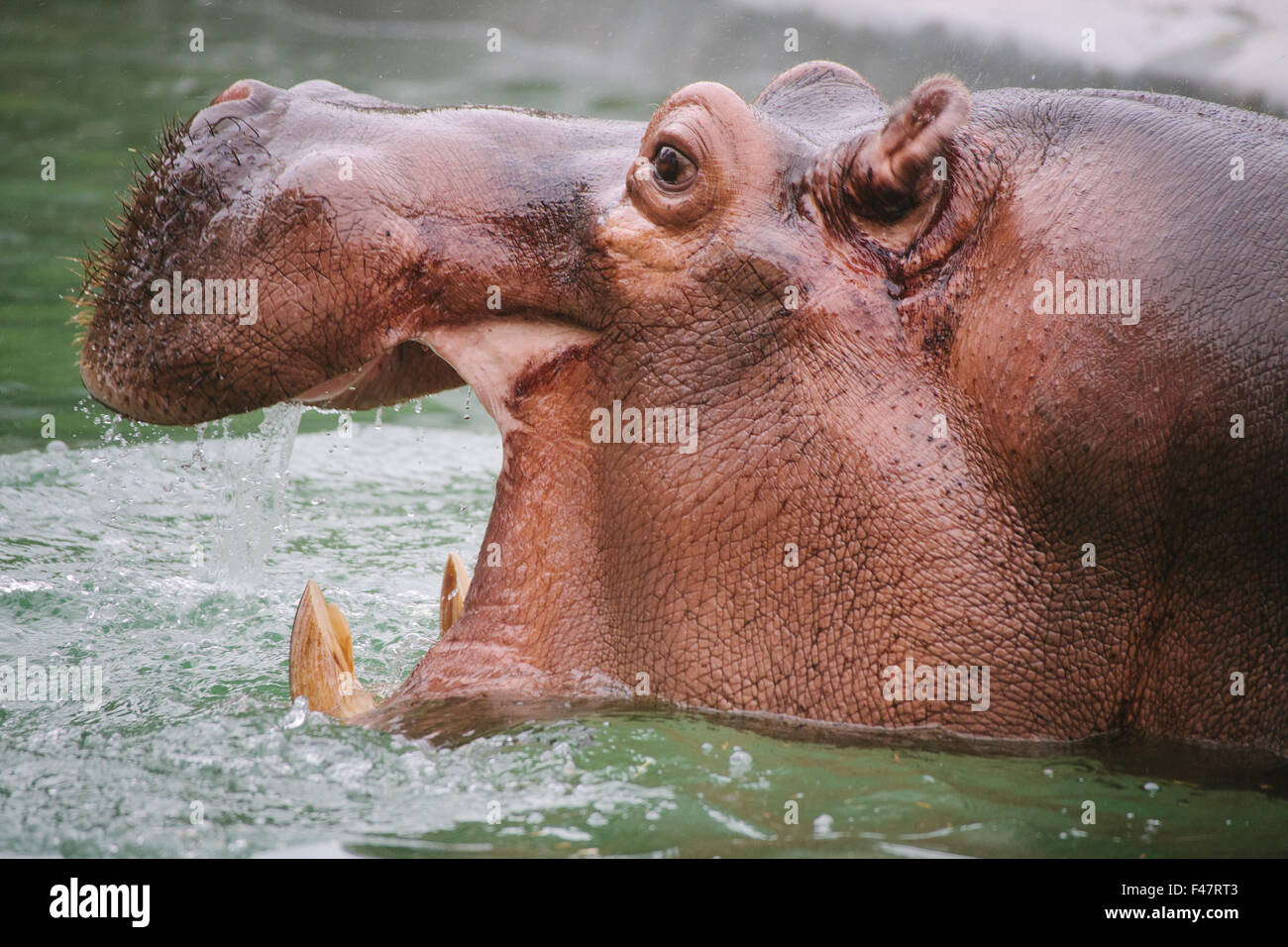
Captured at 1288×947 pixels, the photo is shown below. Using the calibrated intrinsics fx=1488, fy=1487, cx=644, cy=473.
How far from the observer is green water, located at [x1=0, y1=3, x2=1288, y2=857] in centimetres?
276

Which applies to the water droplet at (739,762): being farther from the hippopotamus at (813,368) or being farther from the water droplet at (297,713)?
the water droplet at (297,713)

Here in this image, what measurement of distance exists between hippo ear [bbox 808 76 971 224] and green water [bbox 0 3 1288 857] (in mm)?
1038

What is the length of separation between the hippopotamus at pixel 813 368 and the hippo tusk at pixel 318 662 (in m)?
0.02

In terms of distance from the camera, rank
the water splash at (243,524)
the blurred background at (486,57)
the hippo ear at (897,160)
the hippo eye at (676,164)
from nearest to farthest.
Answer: the hippo ear at (897,160)
the hippo eye at (676,164)
the water splash at (243,524)
the blurred background at (486,57)

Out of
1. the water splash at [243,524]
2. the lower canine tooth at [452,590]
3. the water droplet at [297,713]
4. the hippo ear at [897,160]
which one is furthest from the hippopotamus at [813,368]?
the water splash at [243,524]

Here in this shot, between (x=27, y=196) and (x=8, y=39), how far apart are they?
14.6 feet

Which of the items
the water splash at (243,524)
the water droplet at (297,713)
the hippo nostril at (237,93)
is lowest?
the water droplet at (297,713)

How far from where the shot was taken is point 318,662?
306 cm

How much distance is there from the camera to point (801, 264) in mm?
2891

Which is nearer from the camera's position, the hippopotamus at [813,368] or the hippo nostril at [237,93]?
the hippopotamus at [813,368]

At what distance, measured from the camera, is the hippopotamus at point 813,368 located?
2.78m

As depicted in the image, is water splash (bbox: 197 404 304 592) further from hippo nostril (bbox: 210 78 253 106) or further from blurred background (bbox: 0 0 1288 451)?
blurred background (bbox: 0 0 1288 451)

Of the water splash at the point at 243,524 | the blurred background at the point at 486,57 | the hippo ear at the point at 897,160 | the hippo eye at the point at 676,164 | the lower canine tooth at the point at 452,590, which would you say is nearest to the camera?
the hippo ear at the point at 897,160
